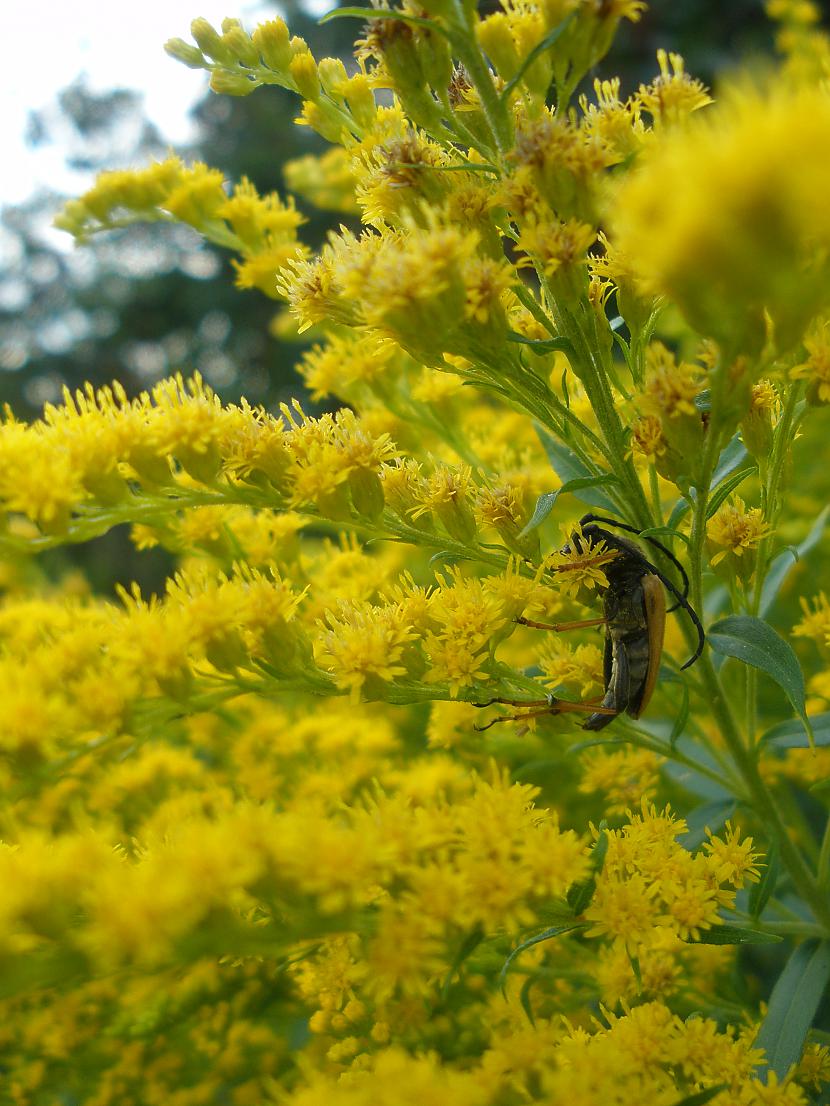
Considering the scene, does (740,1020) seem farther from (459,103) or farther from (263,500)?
(459,103)

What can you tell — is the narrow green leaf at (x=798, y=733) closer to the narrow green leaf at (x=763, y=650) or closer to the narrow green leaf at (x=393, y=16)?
the narrow green leaf at (x=763, y=650)

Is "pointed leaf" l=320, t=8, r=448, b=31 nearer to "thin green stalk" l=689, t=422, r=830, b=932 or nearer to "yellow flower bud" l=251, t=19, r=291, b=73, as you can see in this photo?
"yellow flower bud" l=251, t=19, r=291, b=73

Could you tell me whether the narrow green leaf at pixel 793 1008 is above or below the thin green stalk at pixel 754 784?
below

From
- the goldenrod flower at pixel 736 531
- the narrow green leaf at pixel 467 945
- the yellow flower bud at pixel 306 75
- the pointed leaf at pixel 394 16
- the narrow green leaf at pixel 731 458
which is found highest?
the yellow flower bud at pixel 306 75

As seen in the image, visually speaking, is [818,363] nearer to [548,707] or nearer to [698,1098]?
[548,707]

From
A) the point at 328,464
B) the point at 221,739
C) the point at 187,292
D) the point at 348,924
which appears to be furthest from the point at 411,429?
the point at 187,292

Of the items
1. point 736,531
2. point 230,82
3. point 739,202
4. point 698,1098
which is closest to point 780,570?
point 736,531

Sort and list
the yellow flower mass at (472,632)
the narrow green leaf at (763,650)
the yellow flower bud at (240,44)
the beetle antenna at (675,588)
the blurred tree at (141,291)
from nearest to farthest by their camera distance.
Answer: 1. the yellow flower mass at (472,632)
2. the narrow green leaf at (763,650)
3. the beetle antenna at (675,588)
4. the yellow flower bud at (240,44)
5. the blurred tree at (141,291)

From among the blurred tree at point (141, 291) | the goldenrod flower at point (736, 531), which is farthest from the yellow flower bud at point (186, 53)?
the blurred tree at point (141, 291)
